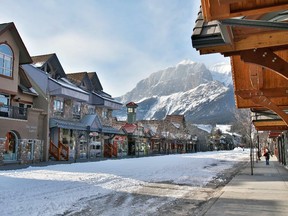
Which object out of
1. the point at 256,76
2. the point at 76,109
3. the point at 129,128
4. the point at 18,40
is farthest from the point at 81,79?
the point at 256,76

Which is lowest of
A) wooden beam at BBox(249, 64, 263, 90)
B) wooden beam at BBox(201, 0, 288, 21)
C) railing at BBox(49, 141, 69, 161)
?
railing at BBox(49, 141, 69, 161)

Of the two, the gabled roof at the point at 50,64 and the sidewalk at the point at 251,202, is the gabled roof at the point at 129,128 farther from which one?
the sidewalk at the point at 251,202

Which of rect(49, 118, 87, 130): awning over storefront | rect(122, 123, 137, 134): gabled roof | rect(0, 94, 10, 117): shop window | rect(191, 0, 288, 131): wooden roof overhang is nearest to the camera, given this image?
rect(191, 0, 288, 131): wooden roof overhang

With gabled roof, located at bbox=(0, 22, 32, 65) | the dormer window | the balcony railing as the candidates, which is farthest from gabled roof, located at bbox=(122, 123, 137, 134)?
the dormer window

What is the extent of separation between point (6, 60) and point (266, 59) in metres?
23.9

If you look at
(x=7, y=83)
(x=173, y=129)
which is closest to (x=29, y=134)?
(x=7, y=83)

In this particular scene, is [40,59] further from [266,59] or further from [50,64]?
[266,59]

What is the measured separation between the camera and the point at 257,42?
565 cm

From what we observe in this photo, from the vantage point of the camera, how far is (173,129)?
257ft

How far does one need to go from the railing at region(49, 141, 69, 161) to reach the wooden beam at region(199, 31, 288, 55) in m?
29.4

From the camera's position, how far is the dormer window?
25.6 meters

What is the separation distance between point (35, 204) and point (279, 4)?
8.45 metres

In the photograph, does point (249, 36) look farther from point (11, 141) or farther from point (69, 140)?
point (69, 140)

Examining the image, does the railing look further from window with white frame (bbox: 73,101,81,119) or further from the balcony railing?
the balcony railing
